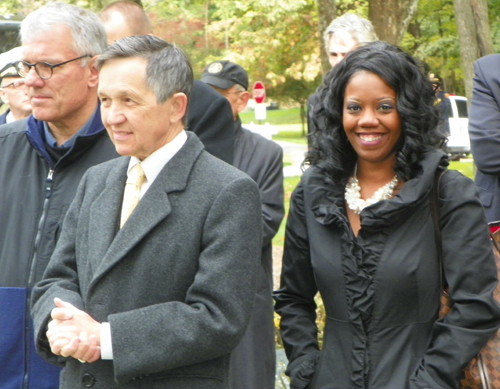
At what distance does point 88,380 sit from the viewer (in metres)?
2.77

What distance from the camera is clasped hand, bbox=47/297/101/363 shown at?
101 inches

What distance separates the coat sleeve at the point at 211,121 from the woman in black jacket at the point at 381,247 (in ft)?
1.64

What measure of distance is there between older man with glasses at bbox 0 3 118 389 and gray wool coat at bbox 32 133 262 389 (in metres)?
0.48

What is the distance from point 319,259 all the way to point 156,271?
726mm

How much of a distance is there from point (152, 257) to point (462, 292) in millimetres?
1124

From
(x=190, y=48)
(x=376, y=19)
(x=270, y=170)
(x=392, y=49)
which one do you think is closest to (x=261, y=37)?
(x=190, y=48)

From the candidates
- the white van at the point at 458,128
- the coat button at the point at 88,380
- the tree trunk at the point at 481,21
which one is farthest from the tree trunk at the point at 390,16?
the white van at the point at 458,128

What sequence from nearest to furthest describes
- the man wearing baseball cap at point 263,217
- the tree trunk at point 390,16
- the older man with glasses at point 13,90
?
the man wearing baseball cap at point 263,217 → the older man with glasses at point 13,90 → the tree trunk at point 390,16

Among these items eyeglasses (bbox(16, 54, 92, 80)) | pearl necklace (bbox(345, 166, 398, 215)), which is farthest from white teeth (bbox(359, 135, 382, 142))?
eyeglasses (bbox(16, 54, 92, 80))

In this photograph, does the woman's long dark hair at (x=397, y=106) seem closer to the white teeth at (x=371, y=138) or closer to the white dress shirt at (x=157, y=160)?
the white teeth at (x=371, y=138)

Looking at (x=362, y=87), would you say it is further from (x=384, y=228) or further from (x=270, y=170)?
(x=270, y=170)

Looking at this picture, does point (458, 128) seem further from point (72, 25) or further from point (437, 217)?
point (437, 217)

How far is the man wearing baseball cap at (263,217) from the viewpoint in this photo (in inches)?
198

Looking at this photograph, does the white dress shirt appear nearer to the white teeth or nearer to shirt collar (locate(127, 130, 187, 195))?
shirt collar (locate(127, 130, 187, 195))
